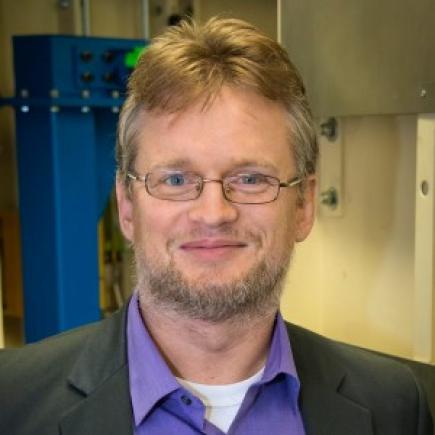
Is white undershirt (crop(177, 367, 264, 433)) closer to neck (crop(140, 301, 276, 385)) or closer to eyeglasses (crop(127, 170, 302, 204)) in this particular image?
neck (crop(140, 301, 276, 385))

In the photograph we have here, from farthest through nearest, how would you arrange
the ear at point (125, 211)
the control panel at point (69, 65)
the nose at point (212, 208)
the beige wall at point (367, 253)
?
the control panel at point (69, 65) → the beige wall at point (367, 253) → the ear at point (125, 211) → the nose at point (212, 208)

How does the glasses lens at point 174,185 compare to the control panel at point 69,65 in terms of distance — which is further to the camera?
the control panel at point 69,65

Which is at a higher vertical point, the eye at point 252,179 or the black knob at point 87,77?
the black knob at point 87,77

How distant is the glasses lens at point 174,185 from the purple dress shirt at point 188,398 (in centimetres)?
19

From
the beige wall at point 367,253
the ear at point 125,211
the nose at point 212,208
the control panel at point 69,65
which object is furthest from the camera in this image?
the control panel at point 69,65

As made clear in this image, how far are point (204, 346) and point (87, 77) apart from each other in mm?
1358

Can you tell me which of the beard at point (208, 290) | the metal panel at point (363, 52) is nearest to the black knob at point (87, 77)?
the metal panel at point (363, 52)

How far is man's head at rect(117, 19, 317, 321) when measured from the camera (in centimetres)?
91

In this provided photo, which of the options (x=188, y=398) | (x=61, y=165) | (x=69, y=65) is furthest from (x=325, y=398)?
(x=69, y=65)

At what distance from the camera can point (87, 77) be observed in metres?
2.13

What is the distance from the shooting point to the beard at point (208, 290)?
93cm

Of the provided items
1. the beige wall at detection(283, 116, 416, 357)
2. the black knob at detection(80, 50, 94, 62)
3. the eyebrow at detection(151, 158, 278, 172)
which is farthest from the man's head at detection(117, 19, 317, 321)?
the black knob at detection(80, 50, 94, 62)

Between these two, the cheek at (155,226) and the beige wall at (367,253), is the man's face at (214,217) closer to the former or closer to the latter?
the cheek at (155,226)

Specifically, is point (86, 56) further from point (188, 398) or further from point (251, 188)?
point (188, 398)
